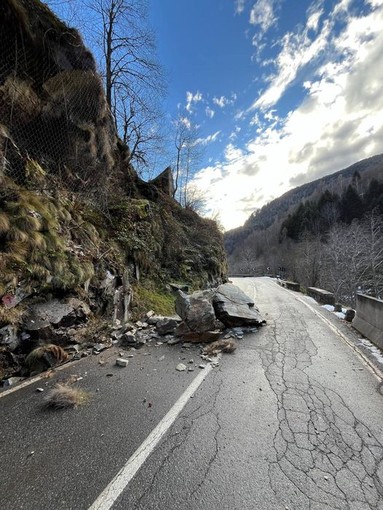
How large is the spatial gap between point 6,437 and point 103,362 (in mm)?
1958

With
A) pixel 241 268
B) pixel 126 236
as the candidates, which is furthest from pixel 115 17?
pixel 241 268

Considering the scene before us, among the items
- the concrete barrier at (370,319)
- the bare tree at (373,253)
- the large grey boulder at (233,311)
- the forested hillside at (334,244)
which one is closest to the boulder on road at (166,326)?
the large grey boulder at (233,311)

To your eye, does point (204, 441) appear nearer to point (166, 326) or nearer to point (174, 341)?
point (174, 341)

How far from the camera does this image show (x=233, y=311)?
6898 millimetres

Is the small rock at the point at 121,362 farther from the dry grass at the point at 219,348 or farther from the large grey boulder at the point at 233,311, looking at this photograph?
the large grey boulder at the point at 233,311

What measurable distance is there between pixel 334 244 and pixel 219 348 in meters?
32.2

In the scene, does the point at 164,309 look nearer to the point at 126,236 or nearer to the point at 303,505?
the point at 126,236

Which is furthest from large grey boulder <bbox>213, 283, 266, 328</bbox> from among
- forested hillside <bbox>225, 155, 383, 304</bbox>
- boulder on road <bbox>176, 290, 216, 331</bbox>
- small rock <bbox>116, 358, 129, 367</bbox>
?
forested hillside <bbox>225, 155, 383, 304</bbox>

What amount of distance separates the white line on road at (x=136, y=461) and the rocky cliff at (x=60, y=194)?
2.78 metres

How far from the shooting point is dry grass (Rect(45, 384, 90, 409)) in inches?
126

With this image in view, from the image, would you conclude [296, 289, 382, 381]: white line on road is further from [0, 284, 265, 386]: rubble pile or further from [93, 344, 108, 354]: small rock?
[93, 344, 108, 354]: small rock

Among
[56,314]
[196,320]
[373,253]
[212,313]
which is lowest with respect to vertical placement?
[196,320]


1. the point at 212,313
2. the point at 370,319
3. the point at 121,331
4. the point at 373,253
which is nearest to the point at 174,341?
the point at 212,313

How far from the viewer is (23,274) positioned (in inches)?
178
